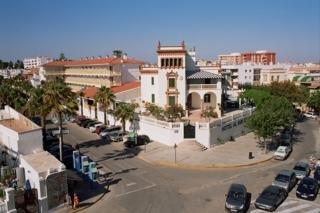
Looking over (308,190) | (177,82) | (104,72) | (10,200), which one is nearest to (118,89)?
(104,72)

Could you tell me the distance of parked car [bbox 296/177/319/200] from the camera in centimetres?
2536

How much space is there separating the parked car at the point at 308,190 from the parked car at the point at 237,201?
4612 millimetres

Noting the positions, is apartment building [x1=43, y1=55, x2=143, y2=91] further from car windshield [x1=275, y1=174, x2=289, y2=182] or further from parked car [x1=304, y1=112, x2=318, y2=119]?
car windshield [x1=275, y1=174, x2=289, y2=182]

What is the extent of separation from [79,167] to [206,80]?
29309 millimetres

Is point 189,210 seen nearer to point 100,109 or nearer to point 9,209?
point 9,209

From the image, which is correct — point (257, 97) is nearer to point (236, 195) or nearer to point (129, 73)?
point (129, 73)

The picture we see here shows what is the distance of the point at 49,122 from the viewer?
195 ft

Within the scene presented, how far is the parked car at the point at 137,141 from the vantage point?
4100 cm

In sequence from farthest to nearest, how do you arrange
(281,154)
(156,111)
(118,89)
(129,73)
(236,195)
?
(129,73)
(118,89)
(156,111)
(281,154)
(236,195)

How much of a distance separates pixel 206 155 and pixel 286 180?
11572 mm

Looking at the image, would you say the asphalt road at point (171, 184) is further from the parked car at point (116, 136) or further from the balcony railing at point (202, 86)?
the balcony railing at point (202, 86)

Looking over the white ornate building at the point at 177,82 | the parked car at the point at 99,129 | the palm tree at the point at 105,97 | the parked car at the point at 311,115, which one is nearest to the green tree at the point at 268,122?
the white ornate building at the point at 177,82

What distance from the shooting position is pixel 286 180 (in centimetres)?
2722

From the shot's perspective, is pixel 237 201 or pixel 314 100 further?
pixel 314 100
